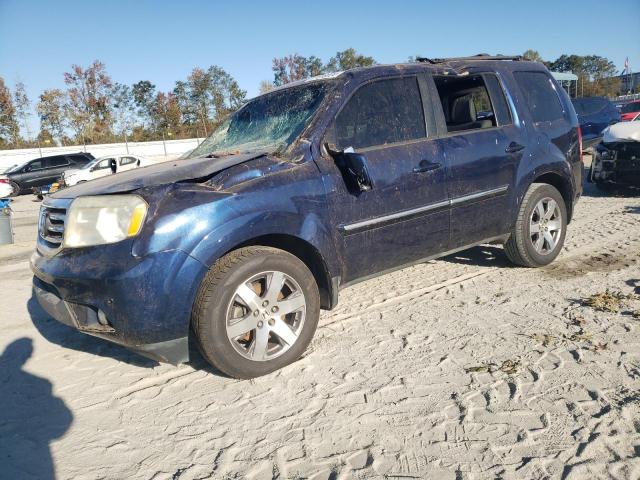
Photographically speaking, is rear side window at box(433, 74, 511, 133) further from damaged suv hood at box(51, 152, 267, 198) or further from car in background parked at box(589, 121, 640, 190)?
car in background parked at box(589, 121, 640, 190)

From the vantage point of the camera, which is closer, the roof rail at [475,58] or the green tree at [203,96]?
the roof rail at [475,58]

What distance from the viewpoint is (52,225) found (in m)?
3.14

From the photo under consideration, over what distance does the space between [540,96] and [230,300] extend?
373cm

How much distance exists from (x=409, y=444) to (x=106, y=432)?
1.58m

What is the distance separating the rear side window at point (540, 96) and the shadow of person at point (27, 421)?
14.8ft

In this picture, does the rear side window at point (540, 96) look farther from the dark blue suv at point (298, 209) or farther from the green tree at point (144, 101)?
the green tree at point (144, 101)

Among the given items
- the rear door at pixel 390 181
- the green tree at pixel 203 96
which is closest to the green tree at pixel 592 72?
the green tree at pixel 203 96

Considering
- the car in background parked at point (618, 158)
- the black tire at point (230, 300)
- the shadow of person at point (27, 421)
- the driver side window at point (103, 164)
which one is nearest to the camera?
the shadow of person at point (27, 421)

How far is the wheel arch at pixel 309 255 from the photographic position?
10.0ft

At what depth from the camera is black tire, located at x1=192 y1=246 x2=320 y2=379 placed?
273cm

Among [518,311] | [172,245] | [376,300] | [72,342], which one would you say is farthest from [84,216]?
[518,311]

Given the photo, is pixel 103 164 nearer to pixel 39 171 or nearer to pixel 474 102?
pixel 39 171

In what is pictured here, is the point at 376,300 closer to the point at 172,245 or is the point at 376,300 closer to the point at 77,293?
the point at 172,245

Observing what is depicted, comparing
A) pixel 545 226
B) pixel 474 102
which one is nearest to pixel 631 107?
pixel 545 226
